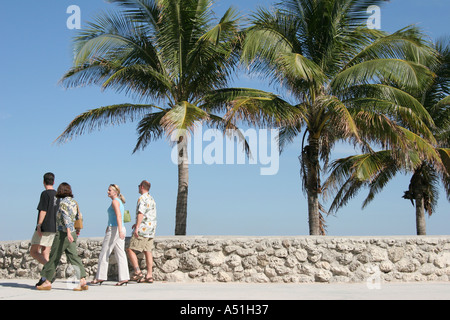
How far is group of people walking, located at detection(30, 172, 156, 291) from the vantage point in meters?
8.73

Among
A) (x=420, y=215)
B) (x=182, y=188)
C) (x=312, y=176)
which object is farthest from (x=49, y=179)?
(x=420, y=215)

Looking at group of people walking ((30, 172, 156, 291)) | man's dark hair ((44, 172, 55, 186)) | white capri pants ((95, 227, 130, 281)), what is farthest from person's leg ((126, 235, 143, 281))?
man's dark hair ((44, 172, 55, 186))

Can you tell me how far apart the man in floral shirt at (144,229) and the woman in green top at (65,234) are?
1424 millimetres

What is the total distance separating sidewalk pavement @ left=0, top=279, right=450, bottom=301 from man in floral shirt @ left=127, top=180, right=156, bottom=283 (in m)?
0.42

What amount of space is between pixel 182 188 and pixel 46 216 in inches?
229

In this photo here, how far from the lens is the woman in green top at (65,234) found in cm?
865

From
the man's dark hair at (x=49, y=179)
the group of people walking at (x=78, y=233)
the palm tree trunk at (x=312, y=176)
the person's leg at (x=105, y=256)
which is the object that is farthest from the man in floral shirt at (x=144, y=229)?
the palm tree trunk at (x=312, y=176)

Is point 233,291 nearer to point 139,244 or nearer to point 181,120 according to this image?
point 139,244

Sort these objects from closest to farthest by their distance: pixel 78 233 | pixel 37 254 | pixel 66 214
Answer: pixel 66 214 → pixel 78 233 → pixel 37 254

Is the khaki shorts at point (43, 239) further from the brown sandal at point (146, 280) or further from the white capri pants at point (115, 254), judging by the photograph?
the brown sandal at point (146, 280)

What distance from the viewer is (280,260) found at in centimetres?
1069
